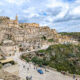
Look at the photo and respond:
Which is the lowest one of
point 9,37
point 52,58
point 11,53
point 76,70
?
point 76,70

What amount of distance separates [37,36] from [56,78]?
145 feet

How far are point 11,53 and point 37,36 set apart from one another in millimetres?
27644

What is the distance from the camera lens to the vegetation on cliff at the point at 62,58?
3073 cm

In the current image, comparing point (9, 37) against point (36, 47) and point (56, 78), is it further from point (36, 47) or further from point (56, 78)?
point (56, 78)

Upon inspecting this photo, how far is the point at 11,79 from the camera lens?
7.55m

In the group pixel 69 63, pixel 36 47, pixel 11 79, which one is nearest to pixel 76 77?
pixel 11 79

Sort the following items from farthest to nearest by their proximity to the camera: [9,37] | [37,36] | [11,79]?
[37,36] → [9,37] → [11,79]

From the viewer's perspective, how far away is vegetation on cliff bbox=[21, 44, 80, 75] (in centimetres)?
3073

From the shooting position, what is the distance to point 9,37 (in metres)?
42.9

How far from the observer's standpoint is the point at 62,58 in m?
36.2

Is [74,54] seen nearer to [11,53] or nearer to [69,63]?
[69,63]

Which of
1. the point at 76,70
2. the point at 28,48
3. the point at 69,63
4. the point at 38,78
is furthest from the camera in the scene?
the point at 28,48

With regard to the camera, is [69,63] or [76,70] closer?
[76,70]

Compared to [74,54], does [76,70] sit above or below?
below
